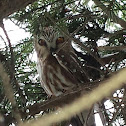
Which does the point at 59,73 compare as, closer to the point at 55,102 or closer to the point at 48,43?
the point at 48,43

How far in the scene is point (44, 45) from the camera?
6.45ft

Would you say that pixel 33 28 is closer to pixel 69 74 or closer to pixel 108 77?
pixel 108 77

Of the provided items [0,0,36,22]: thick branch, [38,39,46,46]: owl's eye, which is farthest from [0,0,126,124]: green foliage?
[38,39,46,46]: owl's eye

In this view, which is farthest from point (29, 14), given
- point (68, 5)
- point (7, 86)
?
point (7, 86)

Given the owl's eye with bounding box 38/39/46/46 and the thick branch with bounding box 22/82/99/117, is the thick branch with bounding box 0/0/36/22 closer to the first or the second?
the thick branch with bounding box 22/82/99/117

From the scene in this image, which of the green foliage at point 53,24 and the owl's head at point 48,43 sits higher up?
the owl's head at point 48,43

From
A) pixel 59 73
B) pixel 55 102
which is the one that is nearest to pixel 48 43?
pixel 59 73

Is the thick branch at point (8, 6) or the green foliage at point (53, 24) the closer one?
the thick branch at point (8, 6)

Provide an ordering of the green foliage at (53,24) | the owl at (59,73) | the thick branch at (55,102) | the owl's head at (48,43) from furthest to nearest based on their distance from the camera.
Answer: the owl's head at (48,43)
the owl at (59,73)
the green foliage at (53,24)
the thick branch at (55,102)

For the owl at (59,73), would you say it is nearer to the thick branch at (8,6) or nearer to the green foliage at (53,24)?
the green foliage at (53,24)

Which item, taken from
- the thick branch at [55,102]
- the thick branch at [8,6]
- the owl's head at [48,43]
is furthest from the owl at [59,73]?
the thick branch at [8,6]

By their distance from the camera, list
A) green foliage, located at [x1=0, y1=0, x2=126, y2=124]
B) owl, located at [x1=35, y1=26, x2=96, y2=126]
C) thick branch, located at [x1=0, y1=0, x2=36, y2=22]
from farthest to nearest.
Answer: owl, located at [x1=35, y1=26, x2=96, y2=126] < green foliage, located at [x1=0, y1=0, x2=126, y2=124] < thick branch, located at [x1=0, y1=0, x2=36, y2=22]

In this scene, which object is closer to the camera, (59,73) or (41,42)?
(59,73)

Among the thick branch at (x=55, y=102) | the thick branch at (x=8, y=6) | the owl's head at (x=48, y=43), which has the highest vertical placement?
the owl's head at (x=48, y=43)
